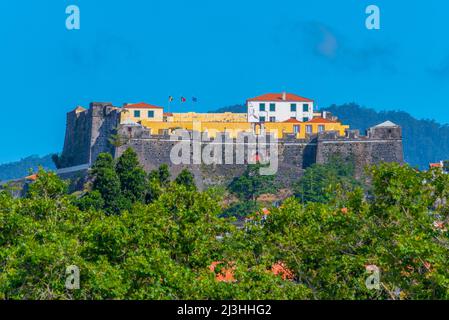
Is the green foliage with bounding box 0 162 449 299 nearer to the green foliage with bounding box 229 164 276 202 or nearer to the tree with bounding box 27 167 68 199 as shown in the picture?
the tree with bounding box 27 167 68 199

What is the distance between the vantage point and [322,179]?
84.4 metres

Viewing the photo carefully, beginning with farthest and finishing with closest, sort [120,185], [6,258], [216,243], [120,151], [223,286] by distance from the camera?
[120,151]
[120,185]
[216,243]
[6,258]
[223,286]

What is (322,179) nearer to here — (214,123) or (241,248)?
(214,123)

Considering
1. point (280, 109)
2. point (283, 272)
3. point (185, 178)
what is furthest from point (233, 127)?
point (283, 272)

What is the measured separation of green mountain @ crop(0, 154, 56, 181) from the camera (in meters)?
182

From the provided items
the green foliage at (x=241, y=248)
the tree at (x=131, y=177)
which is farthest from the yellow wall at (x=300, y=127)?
the green foliage at (x=241, y=248)

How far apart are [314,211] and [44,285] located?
1181 centimetres

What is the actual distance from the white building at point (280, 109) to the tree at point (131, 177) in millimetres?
19598

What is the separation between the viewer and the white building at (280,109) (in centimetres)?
9900

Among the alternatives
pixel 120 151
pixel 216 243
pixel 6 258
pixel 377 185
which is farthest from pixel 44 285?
pixel 120 151

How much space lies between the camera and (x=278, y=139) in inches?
3543

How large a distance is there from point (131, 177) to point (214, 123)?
1574 centimetres
